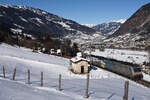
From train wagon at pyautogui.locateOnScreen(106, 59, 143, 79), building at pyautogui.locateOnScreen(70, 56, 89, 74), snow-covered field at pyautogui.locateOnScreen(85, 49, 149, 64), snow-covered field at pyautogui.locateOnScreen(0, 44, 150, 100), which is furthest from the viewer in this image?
snow-covered field at pyautogui.locateOnScreen(85, 49, 149, 64)

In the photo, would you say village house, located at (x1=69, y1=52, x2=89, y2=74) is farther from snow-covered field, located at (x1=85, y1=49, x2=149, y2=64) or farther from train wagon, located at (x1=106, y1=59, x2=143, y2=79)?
snow-covered field, located at (x1=85, y1=49, x2=149, y2=64)

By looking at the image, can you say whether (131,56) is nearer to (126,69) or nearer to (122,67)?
(122,67)

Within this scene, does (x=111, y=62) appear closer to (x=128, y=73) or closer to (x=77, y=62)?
(x=128, y=73)

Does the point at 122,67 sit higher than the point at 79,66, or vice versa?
the point at 79,66

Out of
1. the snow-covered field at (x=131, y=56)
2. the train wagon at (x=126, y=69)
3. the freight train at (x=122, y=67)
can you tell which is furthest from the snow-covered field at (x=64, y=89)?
the snow-covered field at (x=131, y=56)

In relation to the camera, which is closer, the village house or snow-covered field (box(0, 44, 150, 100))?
snow-covered field (box(0, 44, 150, 100))

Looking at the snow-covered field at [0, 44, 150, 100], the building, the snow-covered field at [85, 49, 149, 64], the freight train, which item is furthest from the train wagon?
the snow-covered field at [85, 49, 149, 64]

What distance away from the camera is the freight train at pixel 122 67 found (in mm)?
27461

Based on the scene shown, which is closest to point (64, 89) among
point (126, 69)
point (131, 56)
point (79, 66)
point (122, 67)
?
point (79, 66)

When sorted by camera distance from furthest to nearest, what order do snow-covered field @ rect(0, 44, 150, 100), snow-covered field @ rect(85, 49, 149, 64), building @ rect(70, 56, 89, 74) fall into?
snow-covered field @ rect(85, 49, 149, 64), building @ rect(70, 56, 89, 74), snow-covered field @ rect(0, 44, 150, 100)

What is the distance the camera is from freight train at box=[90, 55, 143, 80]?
27461mm

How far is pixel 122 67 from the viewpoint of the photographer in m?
30.9

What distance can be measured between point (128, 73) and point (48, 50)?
168ft

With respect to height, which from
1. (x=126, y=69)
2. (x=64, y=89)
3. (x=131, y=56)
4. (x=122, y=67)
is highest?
(x=64, y=89)
